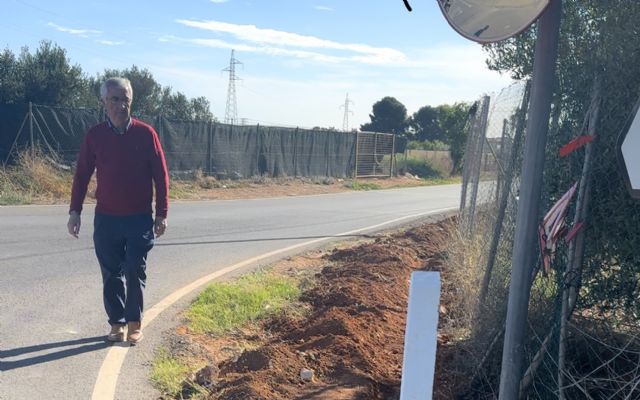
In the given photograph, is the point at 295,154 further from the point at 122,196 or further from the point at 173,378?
the point at 173,378

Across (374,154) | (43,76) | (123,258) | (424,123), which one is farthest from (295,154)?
(424,123)

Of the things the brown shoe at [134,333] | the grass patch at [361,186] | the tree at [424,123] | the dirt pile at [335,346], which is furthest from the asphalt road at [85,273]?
the tree at [424,123]

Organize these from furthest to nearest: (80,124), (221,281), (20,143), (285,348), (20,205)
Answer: (80,124), (20,143), (20,205), (221,281), (285,348)

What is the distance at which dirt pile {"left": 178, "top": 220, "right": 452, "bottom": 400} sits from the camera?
Answer: 3.87 metres

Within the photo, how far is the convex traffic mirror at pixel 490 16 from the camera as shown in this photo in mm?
2303

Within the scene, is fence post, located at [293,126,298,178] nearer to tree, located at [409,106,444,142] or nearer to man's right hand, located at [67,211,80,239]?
man's right hand, located at [67,211,80,239]

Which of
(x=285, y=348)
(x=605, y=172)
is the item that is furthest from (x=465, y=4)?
(x=285, y=348)

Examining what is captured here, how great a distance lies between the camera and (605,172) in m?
3.11

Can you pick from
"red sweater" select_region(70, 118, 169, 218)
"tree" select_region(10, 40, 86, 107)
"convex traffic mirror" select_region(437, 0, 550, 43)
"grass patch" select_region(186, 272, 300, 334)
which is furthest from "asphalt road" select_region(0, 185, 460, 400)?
"tree" select_region(10, 40, 86, 107)

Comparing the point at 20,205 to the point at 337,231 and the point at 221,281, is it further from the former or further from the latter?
the point at 221,281

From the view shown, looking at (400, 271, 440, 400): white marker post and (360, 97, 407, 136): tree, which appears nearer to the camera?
(400, 271, 440, 400): white marker post

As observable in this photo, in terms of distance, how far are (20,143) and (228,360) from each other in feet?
48.1

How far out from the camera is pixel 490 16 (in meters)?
2.34

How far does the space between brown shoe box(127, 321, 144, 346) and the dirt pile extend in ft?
2.26
